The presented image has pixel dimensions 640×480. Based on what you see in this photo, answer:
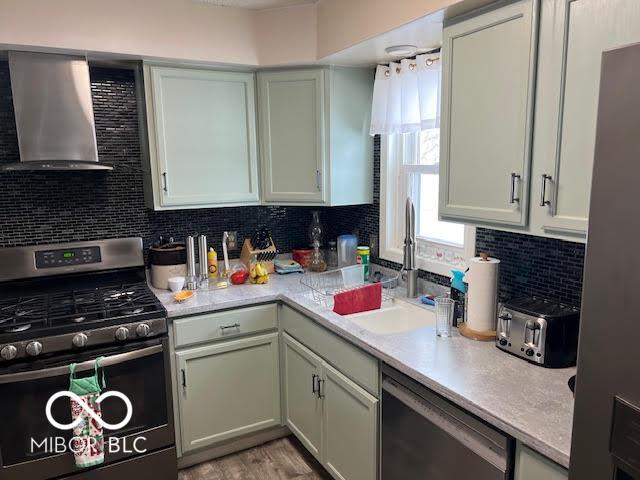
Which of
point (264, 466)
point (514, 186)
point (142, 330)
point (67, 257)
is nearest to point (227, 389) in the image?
point (264, 466)

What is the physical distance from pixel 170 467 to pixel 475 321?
5.19 feet

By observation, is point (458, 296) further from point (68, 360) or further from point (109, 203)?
point (109, 203)

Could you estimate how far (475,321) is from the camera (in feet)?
5.74

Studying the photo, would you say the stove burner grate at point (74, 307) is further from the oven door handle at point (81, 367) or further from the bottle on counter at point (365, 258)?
the bottle on counter at point (365, 258)

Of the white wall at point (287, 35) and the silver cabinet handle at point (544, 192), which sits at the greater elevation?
the white wall at point (287, 35)

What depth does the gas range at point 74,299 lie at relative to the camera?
188cm

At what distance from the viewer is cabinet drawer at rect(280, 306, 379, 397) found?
5.81ft

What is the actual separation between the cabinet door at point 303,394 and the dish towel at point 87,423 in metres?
0.89

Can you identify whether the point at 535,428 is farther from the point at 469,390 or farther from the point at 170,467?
the point at 170,467

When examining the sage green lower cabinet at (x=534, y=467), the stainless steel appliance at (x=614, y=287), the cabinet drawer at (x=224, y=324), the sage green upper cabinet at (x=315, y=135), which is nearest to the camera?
the stainless steel appliance at (x=614, y=287)

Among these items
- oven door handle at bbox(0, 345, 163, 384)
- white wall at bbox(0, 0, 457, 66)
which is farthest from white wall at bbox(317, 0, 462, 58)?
oven door handle at bbox(0, 345, 163, 384)

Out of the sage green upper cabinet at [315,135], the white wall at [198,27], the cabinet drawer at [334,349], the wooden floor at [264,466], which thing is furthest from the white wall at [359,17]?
the wooden floor at [264,466]

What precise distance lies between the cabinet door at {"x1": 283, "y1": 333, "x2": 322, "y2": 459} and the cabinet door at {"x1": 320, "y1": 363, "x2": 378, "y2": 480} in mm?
66

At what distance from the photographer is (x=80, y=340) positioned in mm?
1907
